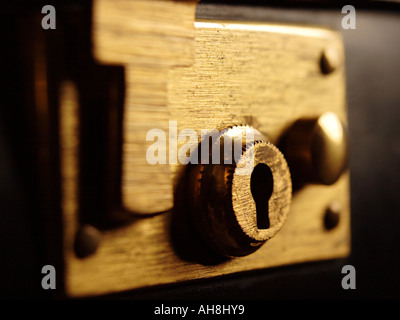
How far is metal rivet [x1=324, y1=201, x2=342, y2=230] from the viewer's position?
0.52m

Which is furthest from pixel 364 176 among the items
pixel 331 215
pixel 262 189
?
pixel 262 189

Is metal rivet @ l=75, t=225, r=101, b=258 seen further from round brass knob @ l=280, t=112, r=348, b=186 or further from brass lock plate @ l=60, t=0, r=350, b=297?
round brass knob @ l=280, t=112, r=348, b=186

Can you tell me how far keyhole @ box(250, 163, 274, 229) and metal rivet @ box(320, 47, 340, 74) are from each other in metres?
0.16

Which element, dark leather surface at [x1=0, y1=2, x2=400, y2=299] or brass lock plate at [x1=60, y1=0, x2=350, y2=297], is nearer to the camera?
brass lock plate at [x1=60, y1=0, x2=350, y2=297]

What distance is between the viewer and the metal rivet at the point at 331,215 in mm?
519

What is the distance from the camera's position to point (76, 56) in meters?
0.37

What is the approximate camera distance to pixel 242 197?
0.38 metres

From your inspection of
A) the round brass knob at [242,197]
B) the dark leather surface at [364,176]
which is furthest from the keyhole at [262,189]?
the dark leather surface at [364,176]

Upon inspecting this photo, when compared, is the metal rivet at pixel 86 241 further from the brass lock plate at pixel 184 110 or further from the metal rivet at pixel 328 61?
the metal rivet at pixel 328 61

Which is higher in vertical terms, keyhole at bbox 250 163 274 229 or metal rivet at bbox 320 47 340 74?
metal rivet at bbox 320 47 340 74

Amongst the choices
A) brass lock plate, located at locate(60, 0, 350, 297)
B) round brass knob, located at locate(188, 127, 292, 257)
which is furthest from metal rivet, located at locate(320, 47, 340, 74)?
round brass knob, located at locate(188, 127, 292, 257)

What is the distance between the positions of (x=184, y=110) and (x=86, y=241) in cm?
14

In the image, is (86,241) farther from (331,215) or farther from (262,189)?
(331,215)

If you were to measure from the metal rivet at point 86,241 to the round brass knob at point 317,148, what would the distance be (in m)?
0.21
